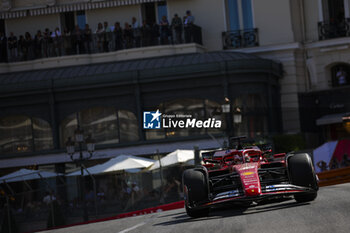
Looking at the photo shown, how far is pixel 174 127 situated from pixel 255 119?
12.5 feet

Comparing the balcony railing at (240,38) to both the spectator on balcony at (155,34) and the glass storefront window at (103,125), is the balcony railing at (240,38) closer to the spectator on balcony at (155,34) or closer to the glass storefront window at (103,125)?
the spectator on balcony at (155,34)

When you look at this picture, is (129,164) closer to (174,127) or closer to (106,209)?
(106,209)

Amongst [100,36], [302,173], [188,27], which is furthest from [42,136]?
[302,173]

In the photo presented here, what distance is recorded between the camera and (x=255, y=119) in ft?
106

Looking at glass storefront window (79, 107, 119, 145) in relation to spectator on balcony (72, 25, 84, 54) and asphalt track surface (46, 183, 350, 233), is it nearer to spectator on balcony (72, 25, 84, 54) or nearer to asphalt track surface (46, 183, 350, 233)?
spectator on balcony (72, 25, 84, 54)

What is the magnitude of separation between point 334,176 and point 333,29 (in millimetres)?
15252

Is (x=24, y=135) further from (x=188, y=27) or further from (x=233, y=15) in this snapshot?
(x=233, y=15)

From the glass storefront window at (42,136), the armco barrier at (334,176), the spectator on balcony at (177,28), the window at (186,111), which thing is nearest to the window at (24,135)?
the glass storefront window at (42,136)

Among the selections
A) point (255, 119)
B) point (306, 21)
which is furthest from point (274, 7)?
point (255, 119)

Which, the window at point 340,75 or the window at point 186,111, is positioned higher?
the window at point 340,75

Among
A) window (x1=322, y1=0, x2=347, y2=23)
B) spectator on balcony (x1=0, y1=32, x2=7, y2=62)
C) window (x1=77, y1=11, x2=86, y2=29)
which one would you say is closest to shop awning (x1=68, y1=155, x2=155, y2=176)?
spectator on balcony (x1=0, y1=32, x2=7, y2=62)

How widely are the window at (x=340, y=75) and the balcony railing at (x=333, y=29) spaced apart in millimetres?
1768

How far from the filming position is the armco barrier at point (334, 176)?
2252 cm

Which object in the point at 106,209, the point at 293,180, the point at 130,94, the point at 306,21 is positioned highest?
the point at 306,21
